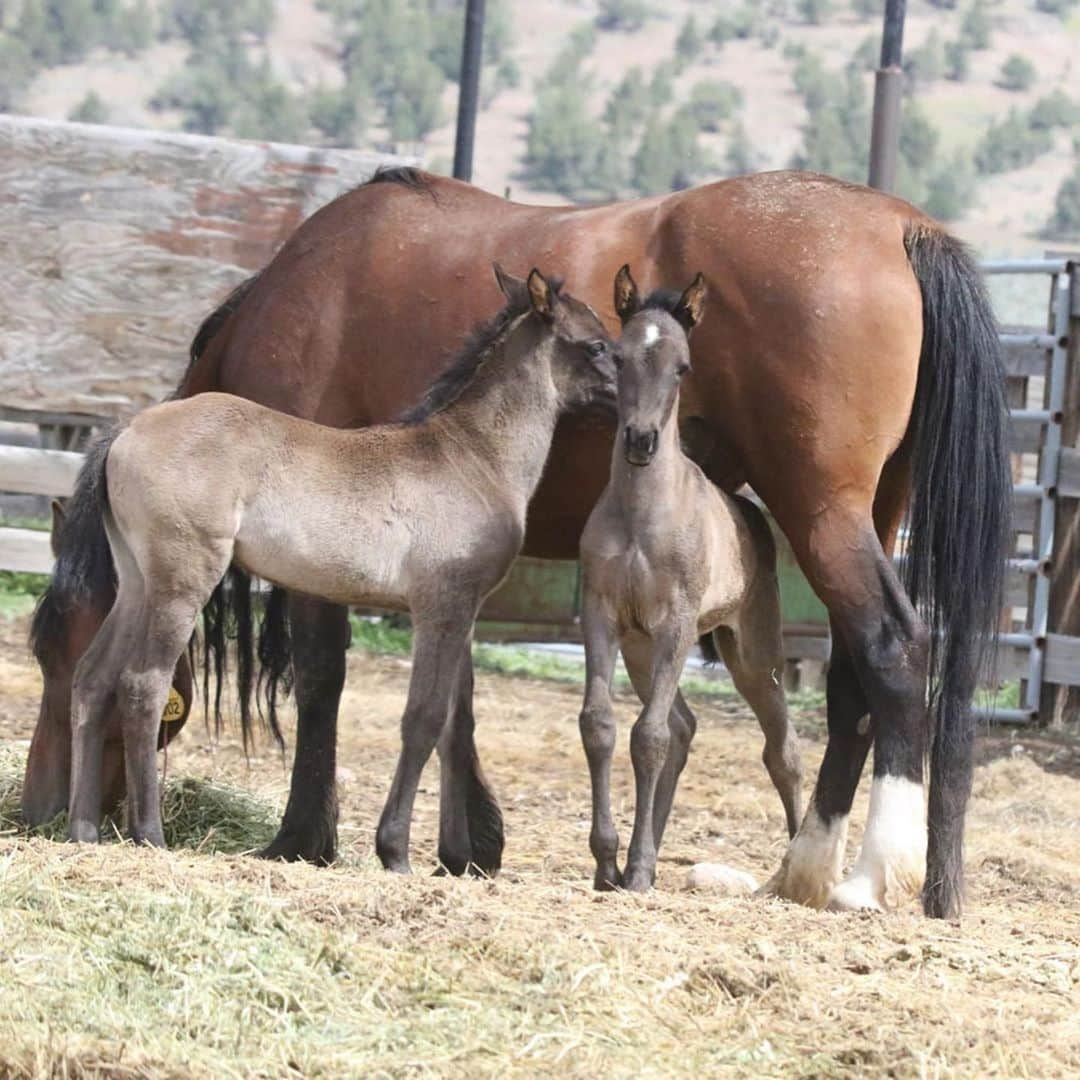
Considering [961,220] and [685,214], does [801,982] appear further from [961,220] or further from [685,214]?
[961,220]

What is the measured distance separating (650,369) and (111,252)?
6.74 meters

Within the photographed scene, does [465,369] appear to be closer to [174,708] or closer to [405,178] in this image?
[405,178]

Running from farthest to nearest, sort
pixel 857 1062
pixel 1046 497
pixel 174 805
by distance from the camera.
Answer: pixel 1046 497
pixel 174 805
pixel 857 1062

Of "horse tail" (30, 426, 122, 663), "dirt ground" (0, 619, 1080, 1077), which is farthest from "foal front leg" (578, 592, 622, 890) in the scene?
"horse tail" (30, 426, 122, 663)

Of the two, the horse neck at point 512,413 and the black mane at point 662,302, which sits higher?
the black mane at point 662,302

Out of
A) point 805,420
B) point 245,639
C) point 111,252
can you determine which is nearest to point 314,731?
point 245,639

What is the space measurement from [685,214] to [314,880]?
228 cm

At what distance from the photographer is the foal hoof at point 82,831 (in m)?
5.12

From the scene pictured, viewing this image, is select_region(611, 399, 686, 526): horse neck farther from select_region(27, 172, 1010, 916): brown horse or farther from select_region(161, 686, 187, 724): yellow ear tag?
select_region(161, 686, 187, 724): yellow ear tag

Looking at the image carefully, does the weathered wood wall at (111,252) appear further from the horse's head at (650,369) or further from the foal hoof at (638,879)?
the foal hoof at (638,879)

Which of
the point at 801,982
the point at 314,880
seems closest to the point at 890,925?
the point at 801,982

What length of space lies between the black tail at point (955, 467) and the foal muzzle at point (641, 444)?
1.00m

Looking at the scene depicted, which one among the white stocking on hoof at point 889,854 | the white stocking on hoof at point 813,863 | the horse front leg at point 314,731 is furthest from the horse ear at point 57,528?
the white stocking on hoof at point 889,854

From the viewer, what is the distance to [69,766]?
5656 millimetres
